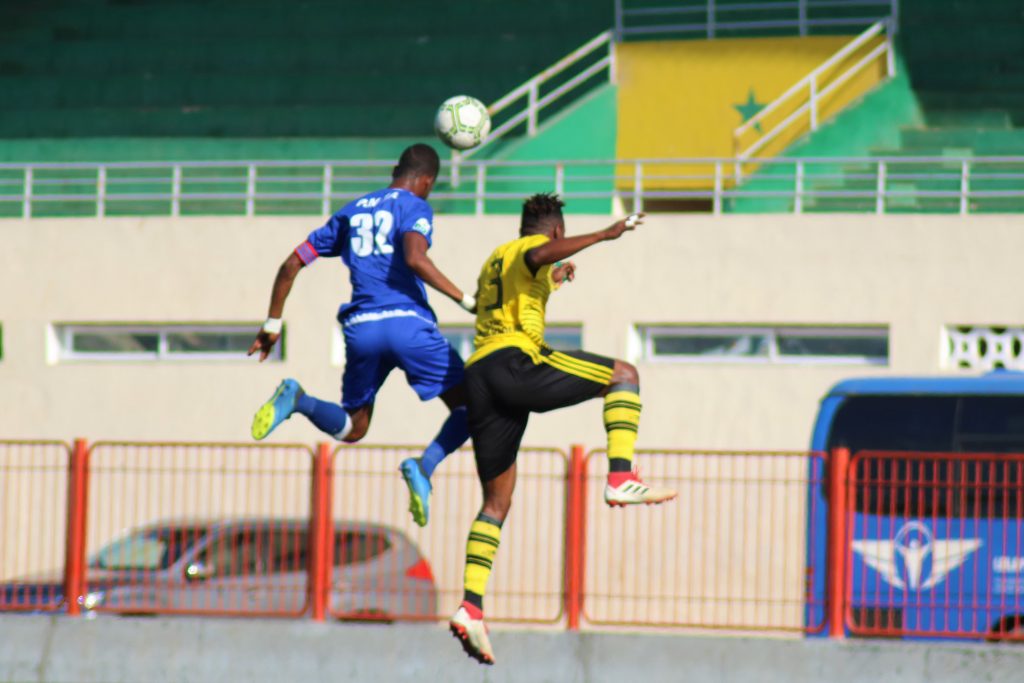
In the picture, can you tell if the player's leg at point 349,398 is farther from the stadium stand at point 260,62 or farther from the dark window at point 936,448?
the stadium stand at point 260,62

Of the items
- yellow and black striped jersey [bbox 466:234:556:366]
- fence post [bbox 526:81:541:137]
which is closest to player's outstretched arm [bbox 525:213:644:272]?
yellow and black striped jersey [bbox 466:234:556:366]

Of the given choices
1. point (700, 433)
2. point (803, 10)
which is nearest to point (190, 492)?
point (700, 433)

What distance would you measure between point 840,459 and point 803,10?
1258 cm

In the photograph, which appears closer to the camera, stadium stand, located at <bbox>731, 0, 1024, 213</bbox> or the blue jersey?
the blue jersey

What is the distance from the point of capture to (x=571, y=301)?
21.2 m

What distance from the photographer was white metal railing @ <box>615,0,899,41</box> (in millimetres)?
24469

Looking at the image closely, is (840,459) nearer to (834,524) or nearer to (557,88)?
(834,524)

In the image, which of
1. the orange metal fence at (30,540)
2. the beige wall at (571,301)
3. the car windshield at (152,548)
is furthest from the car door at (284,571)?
the beige wall at (571,301)

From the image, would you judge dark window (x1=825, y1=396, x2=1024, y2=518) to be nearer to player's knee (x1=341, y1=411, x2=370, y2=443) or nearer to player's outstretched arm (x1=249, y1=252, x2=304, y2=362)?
player's knee (x1=341, y1=411, x2=370, y2=443)

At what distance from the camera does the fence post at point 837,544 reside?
13062mm

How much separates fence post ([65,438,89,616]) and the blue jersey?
665cm

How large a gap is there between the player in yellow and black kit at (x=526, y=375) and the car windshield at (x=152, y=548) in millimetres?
6922

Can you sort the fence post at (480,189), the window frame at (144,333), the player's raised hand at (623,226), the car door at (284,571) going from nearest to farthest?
the player's raised hand at (623,226)
the car door at (284,571)
the fence post at (480,189)
the window frame at (144,333)

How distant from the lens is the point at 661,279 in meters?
21.1
